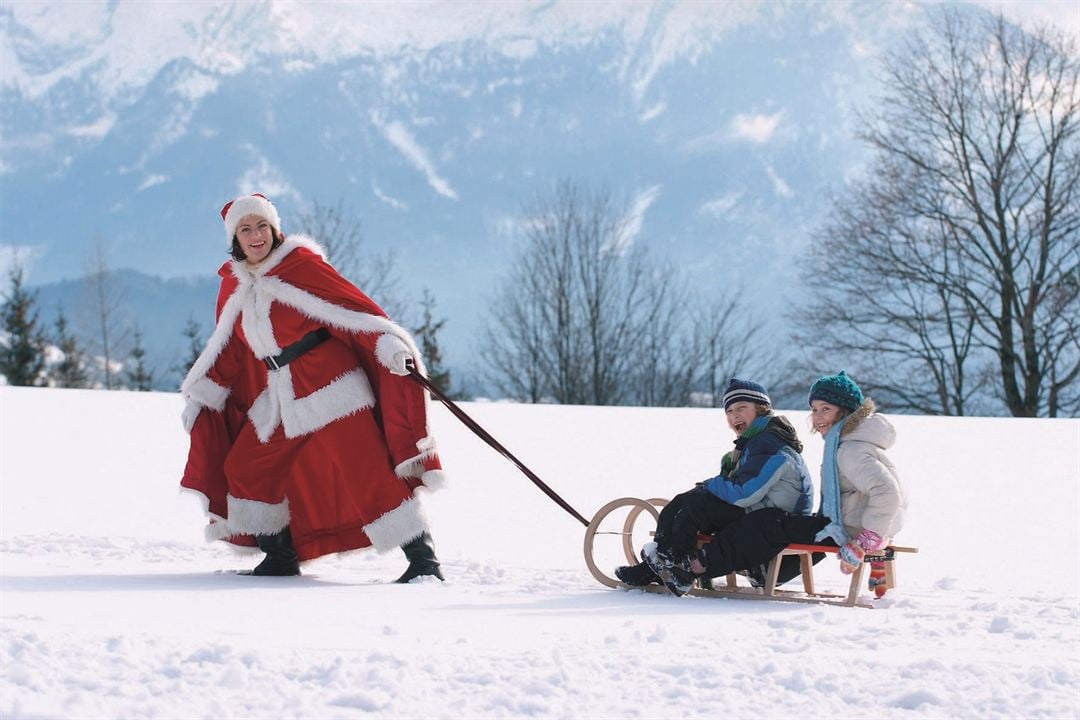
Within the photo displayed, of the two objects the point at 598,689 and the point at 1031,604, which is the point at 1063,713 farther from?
the point at 1031,604

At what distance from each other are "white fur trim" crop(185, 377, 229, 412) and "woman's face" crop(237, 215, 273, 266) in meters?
0.64

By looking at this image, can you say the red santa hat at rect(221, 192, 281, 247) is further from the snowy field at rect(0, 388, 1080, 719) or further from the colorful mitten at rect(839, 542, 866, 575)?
the colorful mitten at rect(839, 542, 866, 575)

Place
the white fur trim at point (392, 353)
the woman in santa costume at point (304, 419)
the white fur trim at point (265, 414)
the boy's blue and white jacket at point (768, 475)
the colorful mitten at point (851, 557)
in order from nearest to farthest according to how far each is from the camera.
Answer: the colorful mitten at point (851, 557), the boy's blue and white jacket at point (768, 475), the white fur trim at point (392, 353), the woman in santa costume at point (304, 419), the white fur trim at point (265, 414)

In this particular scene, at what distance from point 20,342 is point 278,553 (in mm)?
38659

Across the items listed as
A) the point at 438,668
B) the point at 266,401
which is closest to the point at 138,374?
the point at 266,401

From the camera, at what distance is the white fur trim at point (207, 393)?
6234 millimetres

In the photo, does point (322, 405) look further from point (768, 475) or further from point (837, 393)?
point (837, 393)

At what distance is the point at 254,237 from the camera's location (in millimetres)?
6137

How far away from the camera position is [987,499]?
1002 centimetres

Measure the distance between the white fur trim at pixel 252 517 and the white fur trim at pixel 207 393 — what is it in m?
0.48

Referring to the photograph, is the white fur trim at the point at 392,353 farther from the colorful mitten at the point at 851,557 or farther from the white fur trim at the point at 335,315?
the colorful mitten at the point at 851,557

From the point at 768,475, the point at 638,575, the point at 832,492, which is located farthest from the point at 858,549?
the point at 638,575

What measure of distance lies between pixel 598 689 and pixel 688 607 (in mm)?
1688

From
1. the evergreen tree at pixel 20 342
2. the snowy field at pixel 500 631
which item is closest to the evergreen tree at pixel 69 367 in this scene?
the evergreen tree at pixel 20 342
